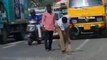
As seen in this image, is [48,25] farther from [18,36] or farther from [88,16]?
[18,36]

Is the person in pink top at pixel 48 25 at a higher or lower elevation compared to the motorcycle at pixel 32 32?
higher

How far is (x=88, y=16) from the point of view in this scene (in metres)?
26.0

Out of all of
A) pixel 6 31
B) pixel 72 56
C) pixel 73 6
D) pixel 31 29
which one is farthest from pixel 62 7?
pixel 72 56

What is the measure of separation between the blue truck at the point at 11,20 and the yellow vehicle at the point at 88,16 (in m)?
3.17

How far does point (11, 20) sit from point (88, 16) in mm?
4362

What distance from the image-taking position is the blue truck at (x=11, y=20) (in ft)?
80.8

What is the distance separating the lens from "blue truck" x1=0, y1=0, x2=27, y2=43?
24.6 m

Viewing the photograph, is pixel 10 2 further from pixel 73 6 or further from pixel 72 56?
pixel 72 56

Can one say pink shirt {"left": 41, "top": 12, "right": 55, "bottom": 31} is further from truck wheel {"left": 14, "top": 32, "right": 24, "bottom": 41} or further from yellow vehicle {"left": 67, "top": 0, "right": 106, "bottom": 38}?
truck wheel {"left": 14, "top": 32, "right": 24, "bottom": 41}

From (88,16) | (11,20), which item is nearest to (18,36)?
(11,20)

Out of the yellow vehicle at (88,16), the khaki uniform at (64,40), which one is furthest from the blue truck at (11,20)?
the khaki uniform at (64,40)

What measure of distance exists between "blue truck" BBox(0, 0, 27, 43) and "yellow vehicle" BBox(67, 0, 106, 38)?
317cm

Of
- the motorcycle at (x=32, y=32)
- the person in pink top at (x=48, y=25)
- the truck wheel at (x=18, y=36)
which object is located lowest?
the truck wheel at (x=18, y=36)

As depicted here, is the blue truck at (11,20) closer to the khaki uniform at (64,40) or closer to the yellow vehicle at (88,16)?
the yellow vehicle at (88,16)
